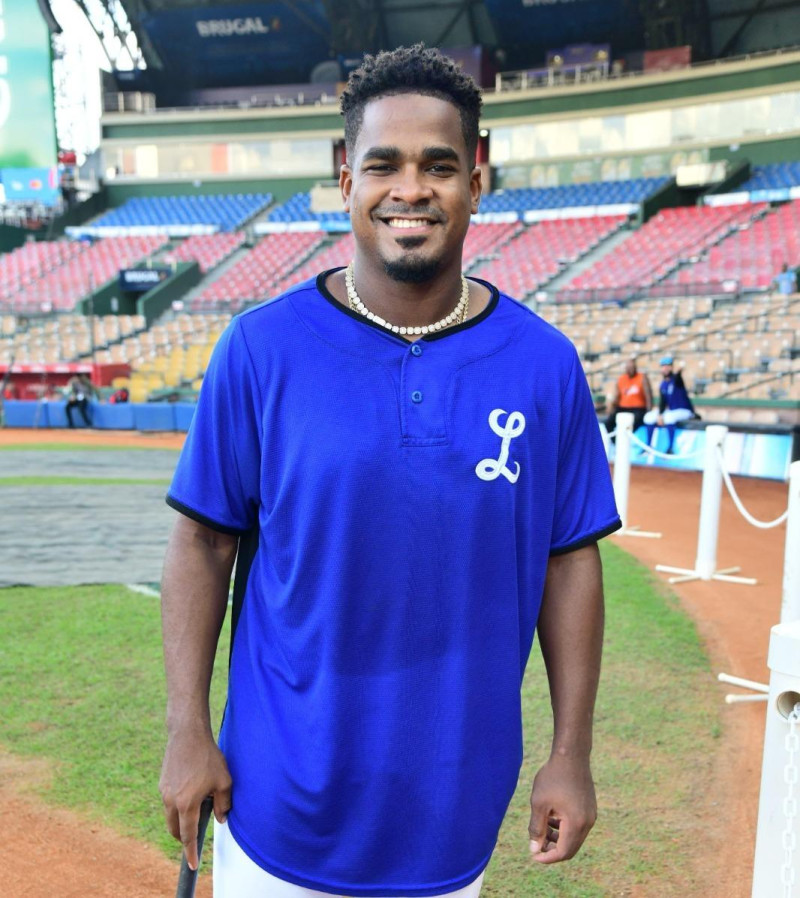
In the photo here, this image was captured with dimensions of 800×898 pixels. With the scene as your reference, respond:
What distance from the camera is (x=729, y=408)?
16.2 metres

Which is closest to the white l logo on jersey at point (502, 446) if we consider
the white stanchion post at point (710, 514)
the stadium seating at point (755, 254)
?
the white stanchion post at point (710, 514)

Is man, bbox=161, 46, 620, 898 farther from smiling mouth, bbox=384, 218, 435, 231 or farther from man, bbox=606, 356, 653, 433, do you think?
man, bbox=606, 356, 653, 433

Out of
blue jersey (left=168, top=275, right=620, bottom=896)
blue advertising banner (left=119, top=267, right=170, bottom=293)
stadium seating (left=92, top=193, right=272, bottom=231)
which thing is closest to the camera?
blue jersey (left=168, top=275, right=620, bottom=896)

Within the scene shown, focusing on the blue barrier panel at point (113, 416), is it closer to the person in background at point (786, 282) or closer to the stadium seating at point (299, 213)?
the stadium seating at point (299, 213)

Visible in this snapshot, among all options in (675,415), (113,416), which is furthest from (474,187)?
(113,416)

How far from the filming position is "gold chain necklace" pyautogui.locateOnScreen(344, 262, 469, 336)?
5.67 feet

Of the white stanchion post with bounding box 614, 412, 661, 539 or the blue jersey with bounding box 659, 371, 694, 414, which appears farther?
the blue jersey with bounding box 659, 371, 694, 414

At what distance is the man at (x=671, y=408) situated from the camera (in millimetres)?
14281

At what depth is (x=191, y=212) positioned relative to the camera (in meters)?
41.8

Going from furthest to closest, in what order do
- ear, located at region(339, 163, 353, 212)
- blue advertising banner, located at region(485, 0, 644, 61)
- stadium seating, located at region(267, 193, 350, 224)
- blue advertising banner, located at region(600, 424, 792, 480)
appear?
stadium seating, located at region(267, 193, 350, 224) < blue advertising banner, located at region(485, 0, 644, 61) < blue advertising banner, located at region(600, 424, 792, 480) < ear, located at region(339, 163, 353, 212)

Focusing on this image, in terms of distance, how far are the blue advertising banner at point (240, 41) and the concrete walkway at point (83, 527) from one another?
32841 millimetres

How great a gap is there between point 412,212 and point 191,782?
1169 millimetres

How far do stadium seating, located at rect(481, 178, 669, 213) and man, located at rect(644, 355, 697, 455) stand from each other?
20.7 meters

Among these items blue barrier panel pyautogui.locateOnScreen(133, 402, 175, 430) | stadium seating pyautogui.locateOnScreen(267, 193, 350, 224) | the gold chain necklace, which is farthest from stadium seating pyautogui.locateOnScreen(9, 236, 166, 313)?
the gold chain necklace
